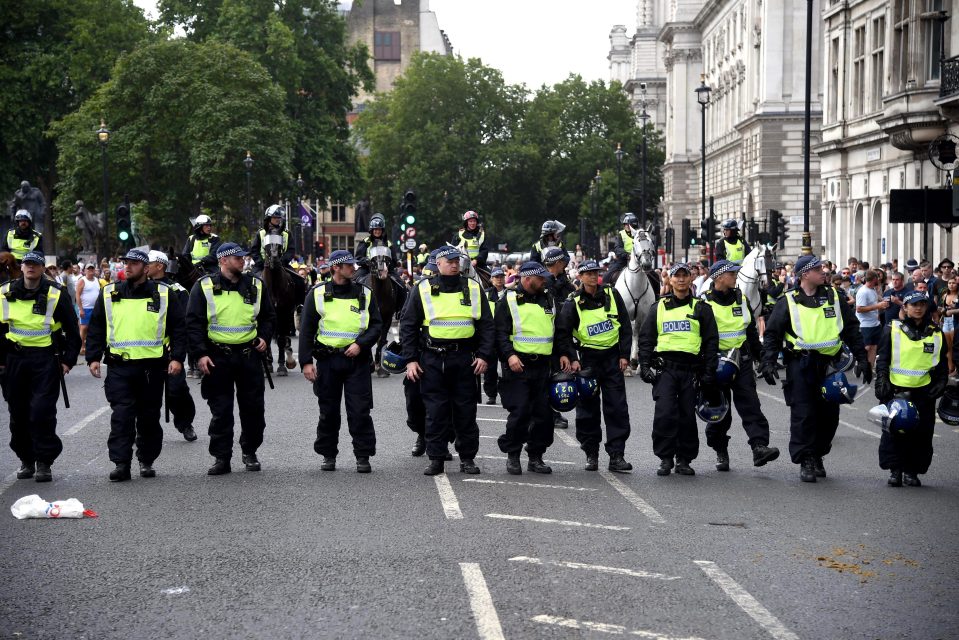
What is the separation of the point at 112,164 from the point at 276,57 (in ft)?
28.4

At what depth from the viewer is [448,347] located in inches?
487

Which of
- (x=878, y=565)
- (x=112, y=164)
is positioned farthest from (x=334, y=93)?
(x=878, y=565)

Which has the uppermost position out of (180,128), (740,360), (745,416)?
(180,128)

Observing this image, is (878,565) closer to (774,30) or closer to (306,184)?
(306,184)

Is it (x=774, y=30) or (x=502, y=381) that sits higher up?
(x=774, y=30)

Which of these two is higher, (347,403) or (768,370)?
(768,370)

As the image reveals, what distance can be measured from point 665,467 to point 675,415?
0.46 meters

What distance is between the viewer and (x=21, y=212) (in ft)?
69.1

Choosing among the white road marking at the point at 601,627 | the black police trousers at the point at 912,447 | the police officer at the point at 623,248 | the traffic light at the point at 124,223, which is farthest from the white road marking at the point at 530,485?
the traffic light at the point at 124,223

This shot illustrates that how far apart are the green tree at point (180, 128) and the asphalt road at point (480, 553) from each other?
39.9 meters

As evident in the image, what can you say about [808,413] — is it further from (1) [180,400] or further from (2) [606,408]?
(1) [180,400]

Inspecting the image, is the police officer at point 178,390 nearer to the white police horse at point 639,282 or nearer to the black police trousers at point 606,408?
the black police trousers at point 606,408

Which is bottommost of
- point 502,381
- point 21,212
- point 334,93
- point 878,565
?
point 878,565

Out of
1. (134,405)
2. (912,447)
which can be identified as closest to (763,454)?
(912,447)
